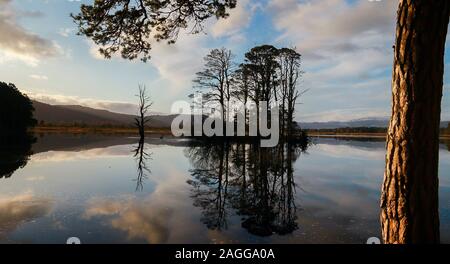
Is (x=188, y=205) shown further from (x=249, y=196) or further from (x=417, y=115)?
(x=417, y=115)

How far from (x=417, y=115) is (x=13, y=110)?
6995 centimetres

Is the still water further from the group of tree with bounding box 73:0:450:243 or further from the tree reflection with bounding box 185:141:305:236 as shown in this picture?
the group of tree with bounding box 73:0:450:243

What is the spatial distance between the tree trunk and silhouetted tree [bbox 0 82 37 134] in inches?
2709

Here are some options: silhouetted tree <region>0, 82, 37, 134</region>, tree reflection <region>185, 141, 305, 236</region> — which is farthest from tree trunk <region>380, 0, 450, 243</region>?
silhouetted tree <region>0, 82, 37, 134</region>

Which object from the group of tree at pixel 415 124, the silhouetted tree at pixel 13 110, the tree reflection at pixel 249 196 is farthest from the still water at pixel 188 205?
the silhouetted tree at pixel 13 110

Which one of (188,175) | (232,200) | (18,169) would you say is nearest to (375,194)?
(232,200)

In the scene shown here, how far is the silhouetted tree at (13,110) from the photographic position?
59312mm

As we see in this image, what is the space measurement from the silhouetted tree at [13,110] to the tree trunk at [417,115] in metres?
68.8

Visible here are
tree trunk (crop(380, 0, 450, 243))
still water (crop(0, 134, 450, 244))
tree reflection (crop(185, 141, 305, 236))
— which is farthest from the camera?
tree reflection (crop(185, 141, 305, 236))

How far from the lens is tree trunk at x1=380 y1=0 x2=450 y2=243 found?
3473 millimetres

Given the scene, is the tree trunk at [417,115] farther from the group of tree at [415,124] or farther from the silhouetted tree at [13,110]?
the silhouetted tree at [13,110]

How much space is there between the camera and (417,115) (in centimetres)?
350
